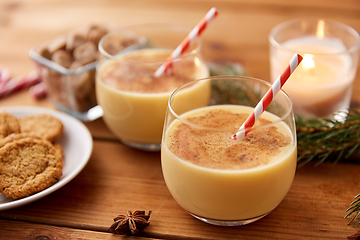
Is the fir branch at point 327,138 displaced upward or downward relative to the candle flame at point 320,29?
downward

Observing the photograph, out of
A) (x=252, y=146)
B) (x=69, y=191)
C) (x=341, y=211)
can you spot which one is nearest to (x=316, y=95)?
(x=341, y=211)

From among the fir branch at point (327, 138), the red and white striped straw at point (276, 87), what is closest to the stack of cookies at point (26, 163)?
the red and white striped straw at point (276, 87)

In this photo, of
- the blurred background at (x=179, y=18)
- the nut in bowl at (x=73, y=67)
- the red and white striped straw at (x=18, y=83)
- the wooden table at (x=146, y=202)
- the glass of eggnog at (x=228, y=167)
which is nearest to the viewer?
the glass of eggnog at (x=228, y=167)

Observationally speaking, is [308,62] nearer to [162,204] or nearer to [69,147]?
[162,204]

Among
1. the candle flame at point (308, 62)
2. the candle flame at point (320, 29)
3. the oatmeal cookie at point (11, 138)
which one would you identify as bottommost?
the oatmeal cookie at point (11, 138)

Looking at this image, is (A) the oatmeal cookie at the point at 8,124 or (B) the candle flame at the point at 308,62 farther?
(B) the candle flame at the point at 308,62

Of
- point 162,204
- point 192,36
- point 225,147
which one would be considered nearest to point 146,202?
point 162,204

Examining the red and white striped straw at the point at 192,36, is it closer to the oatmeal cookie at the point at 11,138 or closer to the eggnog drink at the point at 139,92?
the eggnog drink at the point at 139,92
